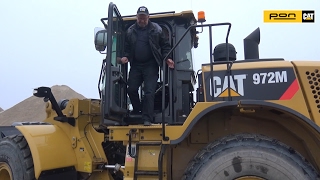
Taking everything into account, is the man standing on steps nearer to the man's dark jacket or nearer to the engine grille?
the man's dark jacket

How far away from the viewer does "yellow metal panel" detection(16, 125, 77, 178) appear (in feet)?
14.4

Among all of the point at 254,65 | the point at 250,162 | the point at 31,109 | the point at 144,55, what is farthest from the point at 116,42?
the point at 31,109

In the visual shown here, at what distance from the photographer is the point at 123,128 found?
4.10 m

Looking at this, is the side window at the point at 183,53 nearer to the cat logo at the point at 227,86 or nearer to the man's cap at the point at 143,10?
the man's cap at the point at 143,10

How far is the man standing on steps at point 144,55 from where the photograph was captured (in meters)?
4.37

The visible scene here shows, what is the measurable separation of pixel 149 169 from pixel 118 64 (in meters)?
1.44

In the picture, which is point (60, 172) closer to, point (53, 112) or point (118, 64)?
point (53, 112)

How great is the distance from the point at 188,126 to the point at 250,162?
0.71m

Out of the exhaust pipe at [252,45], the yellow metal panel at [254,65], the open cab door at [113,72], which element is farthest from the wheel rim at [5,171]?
the exhaust pipe at [252,45]

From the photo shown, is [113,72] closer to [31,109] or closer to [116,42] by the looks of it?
[116,42]

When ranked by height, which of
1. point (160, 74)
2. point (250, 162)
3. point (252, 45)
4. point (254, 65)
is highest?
point (252, 45)

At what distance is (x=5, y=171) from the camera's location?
16.1 feet

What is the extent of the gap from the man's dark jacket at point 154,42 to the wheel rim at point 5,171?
7.73ft

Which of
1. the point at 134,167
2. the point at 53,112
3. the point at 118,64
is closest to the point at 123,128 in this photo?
the point at 134,167
